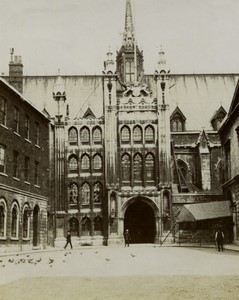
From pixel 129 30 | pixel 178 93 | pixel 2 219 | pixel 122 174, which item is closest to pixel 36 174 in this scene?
pixel 2 219

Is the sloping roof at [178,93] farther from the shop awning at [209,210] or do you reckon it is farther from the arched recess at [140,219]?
the shop awning at [209,210]

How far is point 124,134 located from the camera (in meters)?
46.5

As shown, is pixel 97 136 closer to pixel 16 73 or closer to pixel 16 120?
pixel 16 73

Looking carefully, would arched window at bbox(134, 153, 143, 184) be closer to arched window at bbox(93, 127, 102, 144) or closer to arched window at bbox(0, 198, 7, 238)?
arched window at bbox(93, 127, 102, 144)

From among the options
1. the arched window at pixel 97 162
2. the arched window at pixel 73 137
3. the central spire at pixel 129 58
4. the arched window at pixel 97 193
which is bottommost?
the arched window at pixel 97 193

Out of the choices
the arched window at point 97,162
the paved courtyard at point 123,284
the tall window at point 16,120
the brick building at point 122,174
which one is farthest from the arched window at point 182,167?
the paved courtyard at point 123,284

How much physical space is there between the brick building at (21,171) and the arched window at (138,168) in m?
9.99

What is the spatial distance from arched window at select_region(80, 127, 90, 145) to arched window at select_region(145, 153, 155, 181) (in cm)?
563

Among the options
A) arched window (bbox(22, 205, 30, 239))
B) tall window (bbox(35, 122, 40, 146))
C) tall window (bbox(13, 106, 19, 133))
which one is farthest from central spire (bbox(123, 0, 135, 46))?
arched window (bbox(22, 205, 30, 239))

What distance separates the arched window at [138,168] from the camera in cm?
4600

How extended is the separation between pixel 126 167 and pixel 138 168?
3.55 ft

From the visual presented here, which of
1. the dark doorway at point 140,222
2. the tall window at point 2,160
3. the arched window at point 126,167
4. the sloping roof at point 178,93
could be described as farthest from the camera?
the sloping roof at point 178,93

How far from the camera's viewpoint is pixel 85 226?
151 ft

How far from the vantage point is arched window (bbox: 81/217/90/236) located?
45719 millimetres
